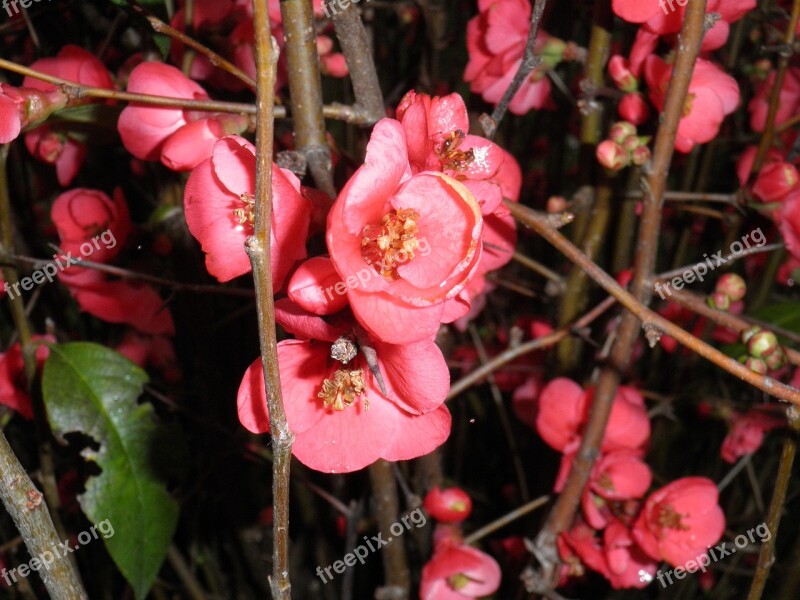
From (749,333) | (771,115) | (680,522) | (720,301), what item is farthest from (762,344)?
(771,115)

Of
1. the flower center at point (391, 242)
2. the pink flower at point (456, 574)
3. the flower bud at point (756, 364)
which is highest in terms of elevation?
the flower center at point (391, 242)

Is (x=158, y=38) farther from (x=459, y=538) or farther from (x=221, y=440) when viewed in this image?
(x=459, y=538)

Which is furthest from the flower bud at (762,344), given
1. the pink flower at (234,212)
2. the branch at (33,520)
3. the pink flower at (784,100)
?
the pink flower at (784,100)

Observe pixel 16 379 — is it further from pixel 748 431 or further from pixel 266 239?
pixel 748 431

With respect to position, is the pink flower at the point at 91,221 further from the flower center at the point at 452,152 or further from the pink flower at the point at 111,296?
the flower center at the point at 452,152

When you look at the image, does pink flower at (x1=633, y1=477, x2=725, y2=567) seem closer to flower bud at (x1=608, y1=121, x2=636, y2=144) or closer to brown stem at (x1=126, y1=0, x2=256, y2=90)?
A: flower bud at (x1=608, y1=121, x2=636, y2=144)

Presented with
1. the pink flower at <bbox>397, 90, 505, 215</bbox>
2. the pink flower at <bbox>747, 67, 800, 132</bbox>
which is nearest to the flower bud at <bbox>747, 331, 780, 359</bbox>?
the pink flower at <bbox>397, 90, 505, 215</bbox>
